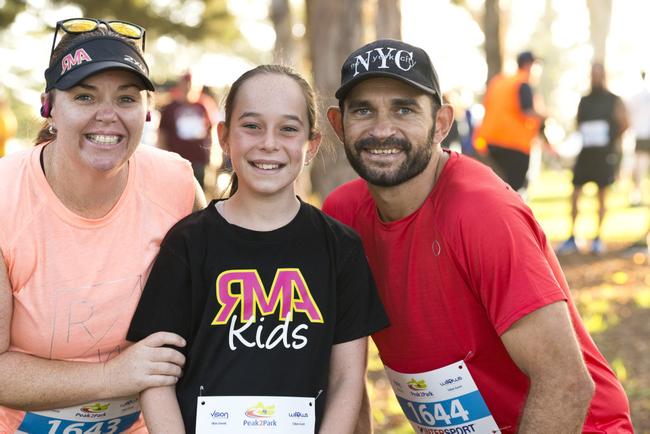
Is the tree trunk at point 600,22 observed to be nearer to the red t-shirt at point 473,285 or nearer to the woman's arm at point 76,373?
the red t-shirt at point 473,285

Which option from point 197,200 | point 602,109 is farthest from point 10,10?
point 197,200

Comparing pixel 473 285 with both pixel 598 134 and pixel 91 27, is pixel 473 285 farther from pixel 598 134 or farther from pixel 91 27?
pixel 598 134

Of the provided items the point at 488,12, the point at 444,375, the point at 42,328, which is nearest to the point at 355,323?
the point at 444,375

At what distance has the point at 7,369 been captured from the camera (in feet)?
8.98

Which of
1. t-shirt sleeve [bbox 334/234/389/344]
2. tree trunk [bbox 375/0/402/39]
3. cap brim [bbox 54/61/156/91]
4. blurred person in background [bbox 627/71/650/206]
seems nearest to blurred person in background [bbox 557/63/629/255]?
blurred person in background [bbox 627/71/650/206]

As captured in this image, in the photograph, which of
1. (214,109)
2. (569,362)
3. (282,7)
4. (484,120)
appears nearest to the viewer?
(569,362)

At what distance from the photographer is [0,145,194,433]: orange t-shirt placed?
2729 mm

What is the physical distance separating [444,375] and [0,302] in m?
1.44

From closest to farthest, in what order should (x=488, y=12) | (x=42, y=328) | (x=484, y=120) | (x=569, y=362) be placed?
(x=569, y=362) < (x=42, y=328) < (x=484, y=120) < (x=488, y=12)

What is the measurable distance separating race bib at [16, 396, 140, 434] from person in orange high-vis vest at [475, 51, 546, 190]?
6981mm

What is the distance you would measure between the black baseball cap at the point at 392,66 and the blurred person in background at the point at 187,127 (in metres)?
7.66

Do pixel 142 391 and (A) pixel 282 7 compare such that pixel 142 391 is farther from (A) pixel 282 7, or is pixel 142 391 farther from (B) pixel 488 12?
(B) pixel 488 12

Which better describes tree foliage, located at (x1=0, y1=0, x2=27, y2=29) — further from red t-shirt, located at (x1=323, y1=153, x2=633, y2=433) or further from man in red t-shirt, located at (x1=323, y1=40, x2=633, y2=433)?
red t-shirt, located at (x1=323, y1=153, x2=633, y2=433)

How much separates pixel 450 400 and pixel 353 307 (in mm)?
459
